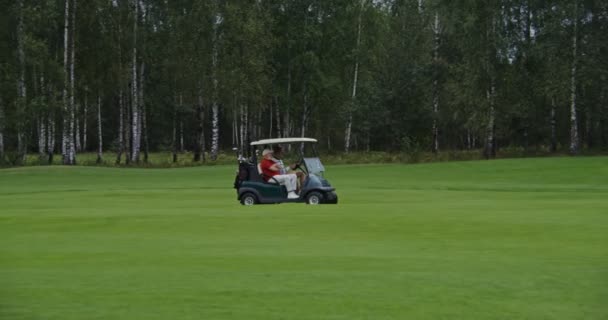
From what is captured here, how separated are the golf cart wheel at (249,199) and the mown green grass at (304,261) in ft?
1.85

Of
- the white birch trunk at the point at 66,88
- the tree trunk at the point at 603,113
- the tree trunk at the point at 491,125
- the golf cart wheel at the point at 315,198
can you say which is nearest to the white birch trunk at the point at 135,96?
the white birch trunk at the point at 66,88

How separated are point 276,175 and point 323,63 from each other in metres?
50.9

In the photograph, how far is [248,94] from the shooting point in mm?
66062

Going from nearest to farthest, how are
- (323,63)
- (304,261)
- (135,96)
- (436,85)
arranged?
(304,261) → (135,96) → (436,85) → (323,63)

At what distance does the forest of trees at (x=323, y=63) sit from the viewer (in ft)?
194

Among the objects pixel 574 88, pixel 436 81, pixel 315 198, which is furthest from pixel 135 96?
pixel 315 198

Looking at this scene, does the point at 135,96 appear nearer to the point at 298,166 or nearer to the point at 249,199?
the point at 298,166

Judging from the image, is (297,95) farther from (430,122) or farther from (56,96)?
(56,96)

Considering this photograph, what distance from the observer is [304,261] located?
1121 centimetres

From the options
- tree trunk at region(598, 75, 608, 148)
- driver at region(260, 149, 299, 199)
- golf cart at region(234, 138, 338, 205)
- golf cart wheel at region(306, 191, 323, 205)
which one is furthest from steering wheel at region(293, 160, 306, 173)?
tree trunk at region(598, 75, 608, 148)

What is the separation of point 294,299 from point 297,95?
67.8 metres

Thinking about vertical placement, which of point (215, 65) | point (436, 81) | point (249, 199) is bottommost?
point (249, 199)

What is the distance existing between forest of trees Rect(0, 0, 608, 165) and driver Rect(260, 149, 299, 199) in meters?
32.3

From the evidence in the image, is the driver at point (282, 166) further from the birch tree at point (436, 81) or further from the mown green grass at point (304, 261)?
the birch tree at point (436, 81)
